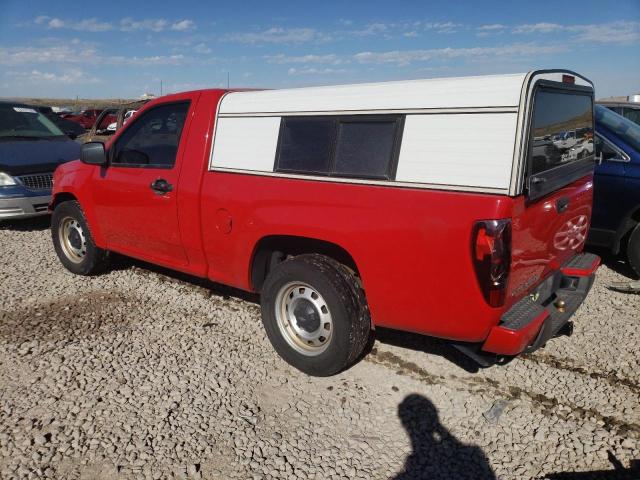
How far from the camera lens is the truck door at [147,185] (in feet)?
13.0

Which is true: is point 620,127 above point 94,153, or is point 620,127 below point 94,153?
above

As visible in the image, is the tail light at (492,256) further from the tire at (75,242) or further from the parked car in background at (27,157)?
the parked car in background at (27,157)

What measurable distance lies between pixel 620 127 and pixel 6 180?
7.74 m

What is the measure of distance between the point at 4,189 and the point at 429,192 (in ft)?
Answer: 21.1

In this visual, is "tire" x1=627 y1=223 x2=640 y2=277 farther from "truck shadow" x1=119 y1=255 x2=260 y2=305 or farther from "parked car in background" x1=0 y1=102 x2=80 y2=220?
"parked car in background" x1=0 y1=102 x2=80 y2=220

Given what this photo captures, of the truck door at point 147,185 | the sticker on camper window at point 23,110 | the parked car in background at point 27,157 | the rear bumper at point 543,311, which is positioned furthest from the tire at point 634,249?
the sticker on camper window at point 23,110

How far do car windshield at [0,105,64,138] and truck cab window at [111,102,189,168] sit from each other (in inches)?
176

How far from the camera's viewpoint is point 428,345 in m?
3.90

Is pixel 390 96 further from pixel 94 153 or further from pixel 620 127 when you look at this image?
pixel 620 127

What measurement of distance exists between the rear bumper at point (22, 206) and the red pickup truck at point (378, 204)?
129 inches

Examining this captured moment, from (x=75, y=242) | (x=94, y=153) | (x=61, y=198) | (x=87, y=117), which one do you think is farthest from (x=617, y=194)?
(x=87, y=117)

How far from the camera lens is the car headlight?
6.80m

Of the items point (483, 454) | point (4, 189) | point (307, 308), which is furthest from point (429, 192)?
point (4, 189)

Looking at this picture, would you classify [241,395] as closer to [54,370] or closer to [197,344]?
[197,344]
